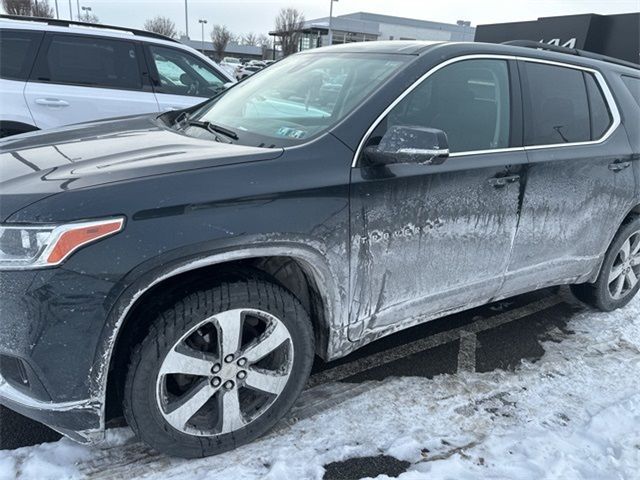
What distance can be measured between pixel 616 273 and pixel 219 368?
314 centimetres

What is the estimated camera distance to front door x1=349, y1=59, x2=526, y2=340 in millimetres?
2393

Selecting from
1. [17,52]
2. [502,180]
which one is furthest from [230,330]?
[17,52]

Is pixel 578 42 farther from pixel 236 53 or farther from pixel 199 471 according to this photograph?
pixel 236 53

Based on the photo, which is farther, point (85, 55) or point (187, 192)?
point (85, 55)

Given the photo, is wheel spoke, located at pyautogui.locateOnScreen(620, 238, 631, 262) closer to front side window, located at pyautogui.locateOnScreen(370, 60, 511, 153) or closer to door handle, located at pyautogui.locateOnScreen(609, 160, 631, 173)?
door handle, located at pyautogui.locateOnScreen(609, 160, 631, 173)

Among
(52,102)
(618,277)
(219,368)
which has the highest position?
(52,102)

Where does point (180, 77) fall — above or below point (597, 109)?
below

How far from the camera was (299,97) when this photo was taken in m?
2.88

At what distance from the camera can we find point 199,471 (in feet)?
7.24

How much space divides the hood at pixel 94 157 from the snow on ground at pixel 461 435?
115cm

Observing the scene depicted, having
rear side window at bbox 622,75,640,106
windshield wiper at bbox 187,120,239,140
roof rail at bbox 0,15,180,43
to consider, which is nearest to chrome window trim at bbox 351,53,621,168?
rear side window at bbox 622,75,640,106

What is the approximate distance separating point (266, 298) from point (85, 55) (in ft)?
14.6

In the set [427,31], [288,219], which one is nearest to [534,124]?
[288,219]

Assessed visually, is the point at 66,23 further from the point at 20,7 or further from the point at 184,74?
the point at 20,7
